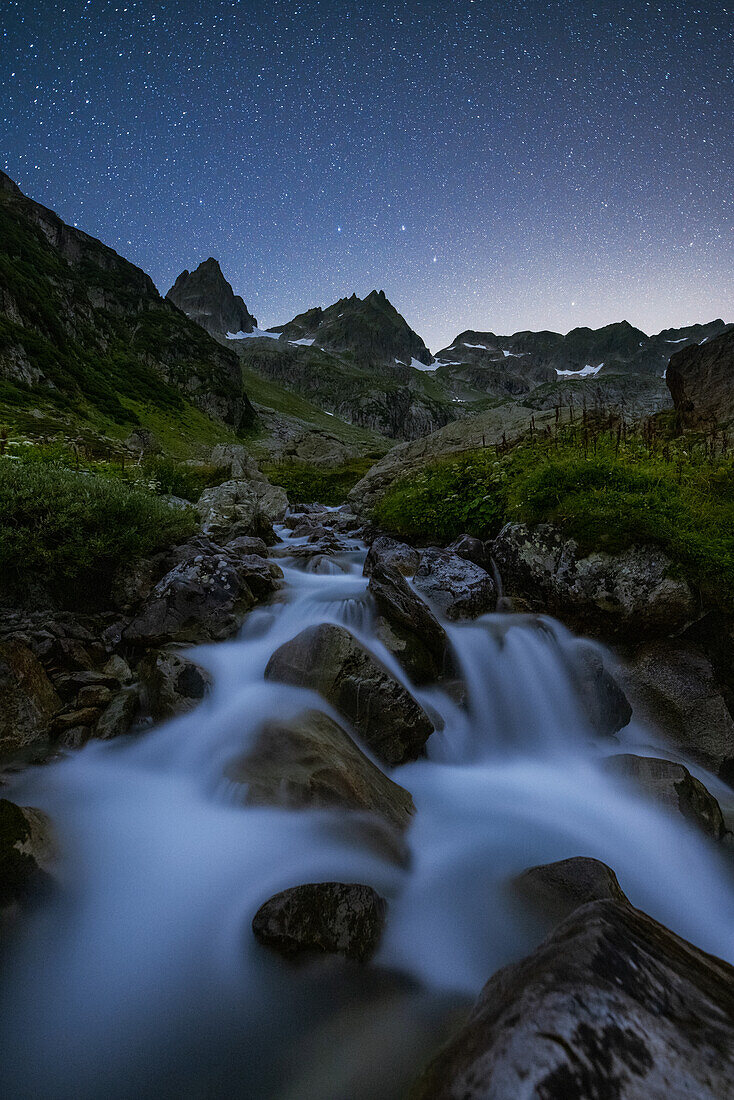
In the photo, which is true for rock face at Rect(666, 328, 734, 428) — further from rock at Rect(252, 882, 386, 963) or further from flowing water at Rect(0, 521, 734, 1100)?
rock at Rect(252, 882, 386, 963)

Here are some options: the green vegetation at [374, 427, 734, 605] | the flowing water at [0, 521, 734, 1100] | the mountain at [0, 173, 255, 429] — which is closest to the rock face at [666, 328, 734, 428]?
the green vegetation at [374, 427, 734, 605]

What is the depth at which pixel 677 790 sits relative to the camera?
399 centimetres

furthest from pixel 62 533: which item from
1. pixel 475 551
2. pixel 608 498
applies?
pixel 608 498

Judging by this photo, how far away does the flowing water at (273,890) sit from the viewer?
213 cm

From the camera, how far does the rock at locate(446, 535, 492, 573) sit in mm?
8027

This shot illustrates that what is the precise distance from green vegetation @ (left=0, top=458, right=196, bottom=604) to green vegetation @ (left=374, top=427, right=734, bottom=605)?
6620mm

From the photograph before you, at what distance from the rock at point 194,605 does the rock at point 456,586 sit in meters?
3.16

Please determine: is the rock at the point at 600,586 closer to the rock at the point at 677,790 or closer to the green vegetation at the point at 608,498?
the green vegetation at the point at 608,498

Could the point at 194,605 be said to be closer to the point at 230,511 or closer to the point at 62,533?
the point at 62,533

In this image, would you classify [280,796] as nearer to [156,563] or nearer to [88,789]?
[88,789]

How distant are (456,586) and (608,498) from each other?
2740 mm

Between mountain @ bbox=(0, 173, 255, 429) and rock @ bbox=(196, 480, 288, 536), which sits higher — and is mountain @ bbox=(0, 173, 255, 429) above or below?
above

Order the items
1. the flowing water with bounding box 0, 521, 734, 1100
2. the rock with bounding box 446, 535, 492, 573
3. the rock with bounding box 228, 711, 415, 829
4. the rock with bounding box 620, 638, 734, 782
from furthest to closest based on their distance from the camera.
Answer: the rock with bounding box 446, 535, 492, 573 < the rock with bounding box 620, 638, 734, 782 < the rock with bounding box 228, 711, 415, 829 < the flowing water with bounding box 0, 521, 734, 1100

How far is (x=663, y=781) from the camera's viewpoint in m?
4.11
